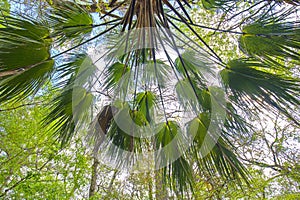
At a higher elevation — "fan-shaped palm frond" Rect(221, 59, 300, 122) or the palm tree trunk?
the palm tree trunk

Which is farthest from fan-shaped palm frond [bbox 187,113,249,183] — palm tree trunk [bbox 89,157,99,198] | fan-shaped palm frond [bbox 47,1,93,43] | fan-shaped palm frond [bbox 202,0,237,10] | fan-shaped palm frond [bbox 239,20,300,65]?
palm tree trunk [bbox 89,157,99,198]

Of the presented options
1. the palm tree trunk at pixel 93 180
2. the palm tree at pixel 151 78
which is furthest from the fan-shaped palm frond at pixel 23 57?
the palm tree trunk at pixel 93 180

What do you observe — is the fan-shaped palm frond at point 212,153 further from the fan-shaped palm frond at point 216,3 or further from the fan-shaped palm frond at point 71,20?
the fan-shaped palm frond at point 71,20

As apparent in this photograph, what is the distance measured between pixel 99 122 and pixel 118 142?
0.18 metres

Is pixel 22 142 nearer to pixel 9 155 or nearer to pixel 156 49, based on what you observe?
pixel 9 155

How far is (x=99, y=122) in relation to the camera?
1.78 m

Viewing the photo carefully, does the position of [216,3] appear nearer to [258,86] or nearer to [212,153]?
[258,86]

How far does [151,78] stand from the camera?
1855 millimetres

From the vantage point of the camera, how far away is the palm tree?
3.93 ft

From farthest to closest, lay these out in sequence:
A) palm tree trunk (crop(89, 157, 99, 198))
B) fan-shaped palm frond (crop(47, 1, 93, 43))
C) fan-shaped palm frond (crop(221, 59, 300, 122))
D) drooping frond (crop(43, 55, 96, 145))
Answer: palm tree trunk (crop(89, 157, 99, 198)) < drooping frond (crop(43, 55, 96, 145)) < fan-shaped palm frond (crop(47, 1, 93, 43)) < fan-shaped palm frond (crop(221, 59, 300, 122))

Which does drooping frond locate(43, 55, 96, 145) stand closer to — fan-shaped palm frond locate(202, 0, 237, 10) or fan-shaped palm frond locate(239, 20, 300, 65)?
fan-shaped palm frond locate(202, 0, 237, 10)

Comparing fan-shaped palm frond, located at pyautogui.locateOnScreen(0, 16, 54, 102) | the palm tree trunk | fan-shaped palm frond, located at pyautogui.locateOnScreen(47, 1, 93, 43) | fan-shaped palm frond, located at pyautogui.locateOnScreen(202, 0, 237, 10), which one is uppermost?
the palm tree trunk

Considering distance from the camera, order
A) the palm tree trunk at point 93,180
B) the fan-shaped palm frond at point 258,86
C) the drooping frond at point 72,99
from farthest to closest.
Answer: the palm tree trunk at point 93,180, the drooping frond at point 72,99, the fan-shaped palm frond at point 258,86

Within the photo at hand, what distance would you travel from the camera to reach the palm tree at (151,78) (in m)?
1.20
